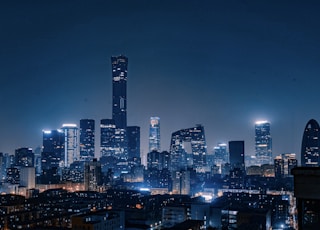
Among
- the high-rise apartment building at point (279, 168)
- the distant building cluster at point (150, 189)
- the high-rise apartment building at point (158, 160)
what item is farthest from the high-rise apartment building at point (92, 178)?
the high-rise apartment building at point (279, 168)

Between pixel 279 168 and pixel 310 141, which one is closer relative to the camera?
pixel 310 141

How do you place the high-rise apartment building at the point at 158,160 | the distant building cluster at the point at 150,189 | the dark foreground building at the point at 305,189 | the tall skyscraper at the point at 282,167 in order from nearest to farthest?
the dark foreground building at the point at 305,189 < the distant building cluster at the point at 150,189 < the tall skyscraper at the point at 282,167 < the high-rise apartment building at the point at 158,160

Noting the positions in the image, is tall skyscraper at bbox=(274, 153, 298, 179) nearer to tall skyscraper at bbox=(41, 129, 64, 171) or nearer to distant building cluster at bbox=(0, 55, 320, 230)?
distant building cluster at bbox=(0, 55, 320, 230)

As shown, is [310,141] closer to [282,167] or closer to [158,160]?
[282,167]

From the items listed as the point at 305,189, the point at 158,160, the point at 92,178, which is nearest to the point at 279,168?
the point at 158,160

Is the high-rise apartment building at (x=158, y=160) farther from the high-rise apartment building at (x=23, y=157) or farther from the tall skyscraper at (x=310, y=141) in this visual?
the tall skyscraper at (x=310, y=141)

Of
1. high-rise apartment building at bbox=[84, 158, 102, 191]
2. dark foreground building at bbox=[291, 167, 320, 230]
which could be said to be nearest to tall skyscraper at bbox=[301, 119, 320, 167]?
high-rise apartment building at bbox=[84, 158, 102, 191]

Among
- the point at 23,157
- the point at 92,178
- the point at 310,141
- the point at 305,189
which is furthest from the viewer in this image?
the point at 23,157

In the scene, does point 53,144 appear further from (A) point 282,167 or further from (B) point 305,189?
(B) point 305,189

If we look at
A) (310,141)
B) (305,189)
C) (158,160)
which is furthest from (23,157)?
(305,189)

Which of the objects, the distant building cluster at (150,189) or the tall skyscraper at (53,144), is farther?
the tall skyscraper at (53,144)

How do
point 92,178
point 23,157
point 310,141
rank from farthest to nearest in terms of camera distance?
point 23,157 → point 310,141 → point 92,178

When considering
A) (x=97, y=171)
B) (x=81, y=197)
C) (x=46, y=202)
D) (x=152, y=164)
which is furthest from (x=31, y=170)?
(x=152, y=164)

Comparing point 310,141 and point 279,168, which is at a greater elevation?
point 310,141
